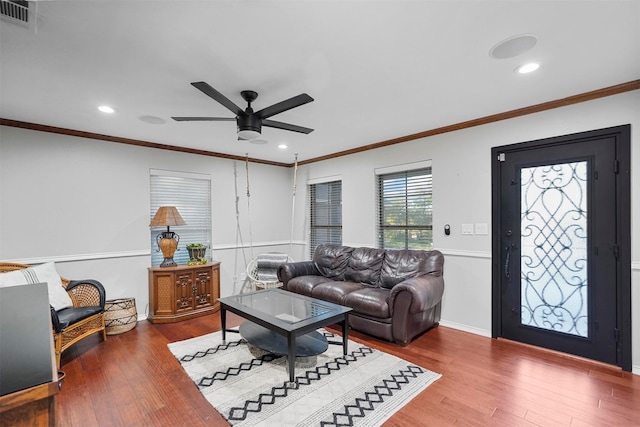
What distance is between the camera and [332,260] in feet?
15.0

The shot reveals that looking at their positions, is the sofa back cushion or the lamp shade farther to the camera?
the lamp shade

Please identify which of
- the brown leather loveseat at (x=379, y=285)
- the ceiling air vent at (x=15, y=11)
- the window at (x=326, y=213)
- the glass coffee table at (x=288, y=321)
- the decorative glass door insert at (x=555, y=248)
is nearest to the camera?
the ceiling air vent at (x=15, y=11)

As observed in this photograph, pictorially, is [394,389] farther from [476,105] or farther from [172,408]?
[476,105]

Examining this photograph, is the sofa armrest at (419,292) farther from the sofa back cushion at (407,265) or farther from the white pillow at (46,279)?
the white pillow at (46,279)

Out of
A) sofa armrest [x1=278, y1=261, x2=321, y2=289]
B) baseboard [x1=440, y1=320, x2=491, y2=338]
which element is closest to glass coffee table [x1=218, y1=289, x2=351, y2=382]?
sofa armrest [x1=278, y1=261, x2=321, y2=289]

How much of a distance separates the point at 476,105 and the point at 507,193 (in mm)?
1027

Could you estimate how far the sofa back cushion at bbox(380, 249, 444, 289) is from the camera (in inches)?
142

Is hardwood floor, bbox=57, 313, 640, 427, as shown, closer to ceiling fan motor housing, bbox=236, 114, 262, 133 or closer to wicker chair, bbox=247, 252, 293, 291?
wicker chair, bbox=247, 252, 293, 291

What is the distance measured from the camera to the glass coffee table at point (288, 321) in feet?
8.10

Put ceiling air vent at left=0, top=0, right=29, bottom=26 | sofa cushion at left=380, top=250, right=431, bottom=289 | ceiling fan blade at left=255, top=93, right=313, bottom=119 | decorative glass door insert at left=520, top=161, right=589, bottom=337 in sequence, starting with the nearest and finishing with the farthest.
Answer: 1. ceiling air vent at left=0, top=0, right=29, bottom=26
2. ceiling fan blade at left=255, top=93, right=313, bottom=119
3. decorative glass door insert at left=520, top=161, right=589, bottom=337
4. sofa cushion at left=380, top=250, right=431, bottom=289

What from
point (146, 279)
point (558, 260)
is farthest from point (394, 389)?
point (146, 279)

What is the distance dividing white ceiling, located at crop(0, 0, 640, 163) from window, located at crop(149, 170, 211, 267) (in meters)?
1.27

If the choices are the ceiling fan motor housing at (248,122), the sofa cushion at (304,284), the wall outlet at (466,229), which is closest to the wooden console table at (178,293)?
the sofa cushion at (304,284)

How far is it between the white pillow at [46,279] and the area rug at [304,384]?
4.10 ft
